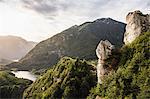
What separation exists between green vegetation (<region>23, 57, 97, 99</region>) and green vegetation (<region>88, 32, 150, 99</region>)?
33.4 metres

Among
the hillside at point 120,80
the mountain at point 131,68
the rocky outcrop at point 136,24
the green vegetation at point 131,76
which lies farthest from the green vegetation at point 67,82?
the rocky outcrop at point 136,24

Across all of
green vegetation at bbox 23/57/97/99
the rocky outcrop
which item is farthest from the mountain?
green vegetation at bbox 23/57/97/99

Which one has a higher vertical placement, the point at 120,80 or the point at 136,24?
the point at 136,24

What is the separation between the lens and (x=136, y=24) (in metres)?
125

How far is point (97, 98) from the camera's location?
380 feet

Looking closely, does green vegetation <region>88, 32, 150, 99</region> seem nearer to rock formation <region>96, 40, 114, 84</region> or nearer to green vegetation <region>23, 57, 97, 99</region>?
rock formation <region>96, 40, 114, 84</region>

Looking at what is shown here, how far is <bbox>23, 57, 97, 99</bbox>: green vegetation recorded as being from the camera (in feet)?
504

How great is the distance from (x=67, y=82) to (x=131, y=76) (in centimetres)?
5987

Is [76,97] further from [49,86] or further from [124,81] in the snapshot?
[124,81]

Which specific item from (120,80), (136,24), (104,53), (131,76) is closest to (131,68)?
(131,76)

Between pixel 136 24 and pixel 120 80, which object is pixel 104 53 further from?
pixel 136 24

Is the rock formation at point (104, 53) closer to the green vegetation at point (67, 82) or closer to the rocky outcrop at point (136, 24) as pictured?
the rocky outcrop at point (136, 24)

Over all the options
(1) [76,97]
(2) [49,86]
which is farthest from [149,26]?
(2) [49,86]

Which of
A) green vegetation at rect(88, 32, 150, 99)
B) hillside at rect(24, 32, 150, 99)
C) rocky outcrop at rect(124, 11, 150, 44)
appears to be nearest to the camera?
green vegetation at rect(88, 32, 150, 99)
